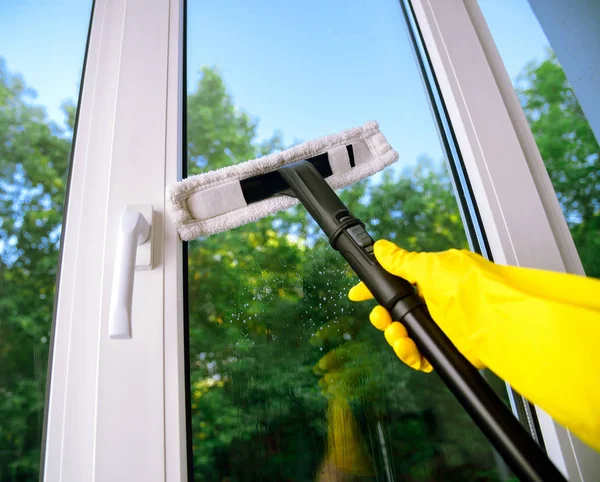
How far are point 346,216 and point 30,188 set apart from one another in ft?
1.71

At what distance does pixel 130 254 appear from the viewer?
51cm

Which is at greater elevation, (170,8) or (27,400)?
(170,8)

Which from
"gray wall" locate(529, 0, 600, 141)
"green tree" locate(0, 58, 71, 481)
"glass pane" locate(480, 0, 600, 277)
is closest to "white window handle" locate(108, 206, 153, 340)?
"green tree" locate(0, 58, 71, 481)

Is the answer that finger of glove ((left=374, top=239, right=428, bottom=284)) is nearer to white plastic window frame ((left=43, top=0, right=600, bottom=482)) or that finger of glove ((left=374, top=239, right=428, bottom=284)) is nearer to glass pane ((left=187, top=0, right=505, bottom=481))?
glass pane ((left=187, top=0, right=505, bottom=481))

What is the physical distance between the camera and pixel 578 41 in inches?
36.4

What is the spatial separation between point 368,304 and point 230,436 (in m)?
0.32

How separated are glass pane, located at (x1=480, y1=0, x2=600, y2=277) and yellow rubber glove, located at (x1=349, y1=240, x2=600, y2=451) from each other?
481 millimetres

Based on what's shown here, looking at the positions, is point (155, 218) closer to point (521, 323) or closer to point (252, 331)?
point (252, 331)

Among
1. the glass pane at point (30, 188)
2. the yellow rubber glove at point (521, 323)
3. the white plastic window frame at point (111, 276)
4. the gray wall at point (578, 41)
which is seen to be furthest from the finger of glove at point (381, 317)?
the gray wall at point (578, 41)

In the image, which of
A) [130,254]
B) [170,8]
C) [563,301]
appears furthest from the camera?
[170,8]

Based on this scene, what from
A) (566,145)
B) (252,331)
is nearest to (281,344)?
(252,331)

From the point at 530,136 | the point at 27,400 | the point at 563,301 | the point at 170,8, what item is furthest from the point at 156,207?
the point at 530,136

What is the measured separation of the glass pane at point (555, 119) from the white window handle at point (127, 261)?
0.84 m

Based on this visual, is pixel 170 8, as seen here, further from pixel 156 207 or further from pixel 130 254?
pixel 130 254
